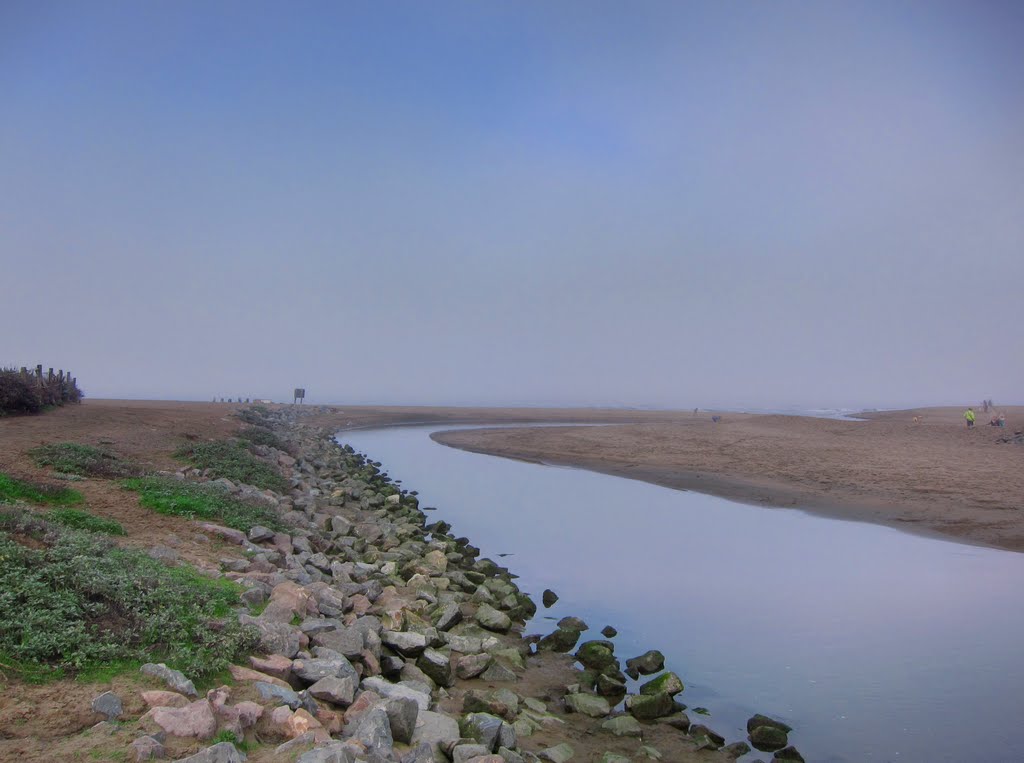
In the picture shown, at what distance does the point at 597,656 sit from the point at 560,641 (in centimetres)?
80

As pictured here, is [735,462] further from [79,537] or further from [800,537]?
[79,537]

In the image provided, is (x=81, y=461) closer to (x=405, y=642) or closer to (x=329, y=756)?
(x=405, y=642)

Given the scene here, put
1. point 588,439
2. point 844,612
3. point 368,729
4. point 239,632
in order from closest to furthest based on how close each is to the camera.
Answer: point 368,729 < point 239,632 < point 844,612 < point 588,439

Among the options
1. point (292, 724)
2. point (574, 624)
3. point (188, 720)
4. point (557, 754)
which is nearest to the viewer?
point (188, 720)

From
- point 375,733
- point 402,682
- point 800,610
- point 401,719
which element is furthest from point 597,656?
point 800,610

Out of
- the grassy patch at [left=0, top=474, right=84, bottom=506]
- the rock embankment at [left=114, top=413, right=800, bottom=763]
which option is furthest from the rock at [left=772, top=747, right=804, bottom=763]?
the grassy patch at [left=0, top=474, right=84, bottom=506]

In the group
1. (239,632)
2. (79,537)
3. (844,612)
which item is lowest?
(844,612)

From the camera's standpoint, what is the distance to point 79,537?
288 inches

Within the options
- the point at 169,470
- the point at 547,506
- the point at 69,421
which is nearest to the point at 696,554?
the point at 547,506

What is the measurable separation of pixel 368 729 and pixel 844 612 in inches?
371

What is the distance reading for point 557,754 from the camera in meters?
6.38

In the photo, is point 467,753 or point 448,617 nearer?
point 467,753

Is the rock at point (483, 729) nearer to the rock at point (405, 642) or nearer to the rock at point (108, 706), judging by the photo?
the rock at point (405, 642)

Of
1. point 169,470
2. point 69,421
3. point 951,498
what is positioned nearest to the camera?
point 169,470
